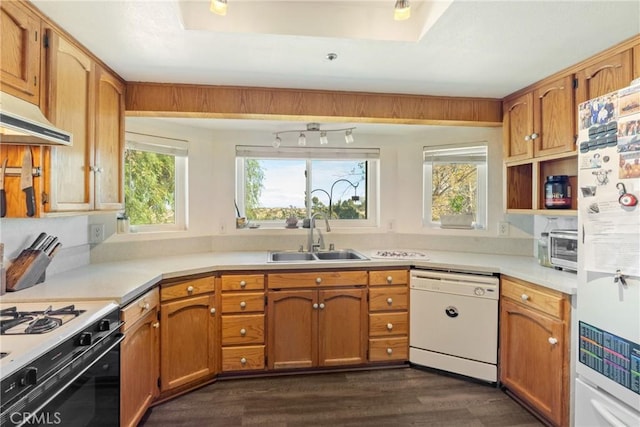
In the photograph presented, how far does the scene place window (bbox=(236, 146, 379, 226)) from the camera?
314 cm

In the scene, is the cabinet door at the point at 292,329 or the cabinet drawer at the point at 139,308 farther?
the cabinet door at the point at 292,329

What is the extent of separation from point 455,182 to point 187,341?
264 centimetres

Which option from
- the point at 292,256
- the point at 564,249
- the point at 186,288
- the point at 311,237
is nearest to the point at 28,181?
the point at 186,288

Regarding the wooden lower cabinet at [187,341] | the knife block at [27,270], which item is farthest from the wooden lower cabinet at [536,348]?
the knife block at [27,270]

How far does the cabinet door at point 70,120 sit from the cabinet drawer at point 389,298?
1.97 meters

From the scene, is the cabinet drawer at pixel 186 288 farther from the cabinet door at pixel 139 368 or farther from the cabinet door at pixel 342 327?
the cabinet door at pixel 342 327

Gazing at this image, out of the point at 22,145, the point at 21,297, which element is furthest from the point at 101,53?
the point at 21,297

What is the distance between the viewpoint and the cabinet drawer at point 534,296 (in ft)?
5.84

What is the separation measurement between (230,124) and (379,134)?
55.9 inches

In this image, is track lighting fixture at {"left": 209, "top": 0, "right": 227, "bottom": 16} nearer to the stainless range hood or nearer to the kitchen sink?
the stainless range hood

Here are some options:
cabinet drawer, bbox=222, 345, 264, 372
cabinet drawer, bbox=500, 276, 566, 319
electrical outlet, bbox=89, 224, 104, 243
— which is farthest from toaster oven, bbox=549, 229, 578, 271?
electrical outlet, bbox=89, 224, 104, 243

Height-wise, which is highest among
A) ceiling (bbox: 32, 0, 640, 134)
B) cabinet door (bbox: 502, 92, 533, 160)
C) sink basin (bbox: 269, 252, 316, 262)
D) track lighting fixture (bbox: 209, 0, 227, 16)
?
ceiling (bbox: 32, 0, 640, 134)

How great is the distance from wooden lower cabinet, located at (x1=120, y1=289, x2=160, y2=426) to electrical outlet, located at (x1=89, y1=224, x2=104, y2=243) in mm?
767

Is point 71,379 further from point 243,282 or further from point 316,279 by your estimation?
point 316,279
